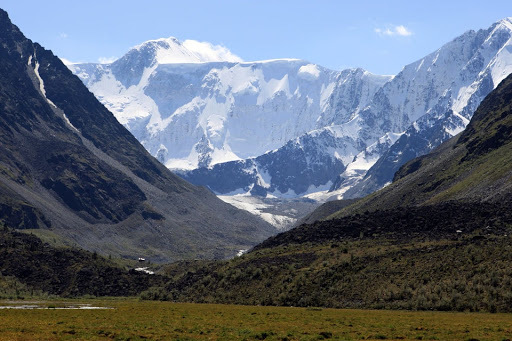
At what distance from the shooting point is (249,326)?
69.0 meters

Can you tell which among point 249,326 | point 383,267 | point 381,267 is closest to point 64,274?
point 381,267

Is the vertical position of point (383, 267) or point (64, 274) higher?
point (64, 274)

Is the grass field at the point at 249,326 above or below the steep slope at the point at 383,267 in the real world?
below

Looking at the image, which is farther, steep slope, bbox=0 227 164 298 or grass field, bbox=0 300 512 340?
steep slope, bbox=0 227 164 298

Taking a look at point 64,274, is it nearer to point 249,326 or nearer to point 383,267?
point 383,267

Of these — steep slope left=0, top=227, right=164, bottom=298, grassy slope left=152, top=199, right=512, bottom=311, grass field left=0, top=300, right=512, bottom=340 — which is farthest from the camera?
steep slope left=0, top=227, right=164, bottom=298

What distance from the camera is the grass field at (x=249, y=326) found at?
59.9 m

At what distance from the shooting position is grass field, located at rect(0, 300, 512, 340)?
59.9 meters

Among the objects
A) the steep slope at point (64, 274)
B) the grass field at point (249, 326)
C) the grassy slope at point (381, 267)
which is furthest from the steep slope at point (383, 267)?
the steep slope at point (64, 274)

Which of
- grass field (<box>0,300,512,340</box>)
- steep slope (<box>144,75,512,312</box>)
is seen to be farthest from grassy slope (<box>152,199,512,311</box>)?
grass field (<box>0,300,512,340</box>)

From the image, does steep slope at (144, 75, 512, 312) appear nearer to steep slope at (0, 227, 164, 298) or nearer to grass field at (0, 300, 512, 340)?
grass field at (0, 300, 512, 340)

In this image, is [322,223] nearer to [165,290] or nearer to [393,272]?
[165,290]

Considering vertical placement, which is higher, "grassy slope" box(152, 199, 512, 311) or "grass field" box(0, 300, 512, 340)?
"grassy slope" box(152, 199, 512, 311)

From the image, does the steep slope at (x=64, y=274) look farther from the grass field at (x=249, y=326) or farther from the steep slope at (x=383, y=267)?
the grass field at (x=249, y=326)
